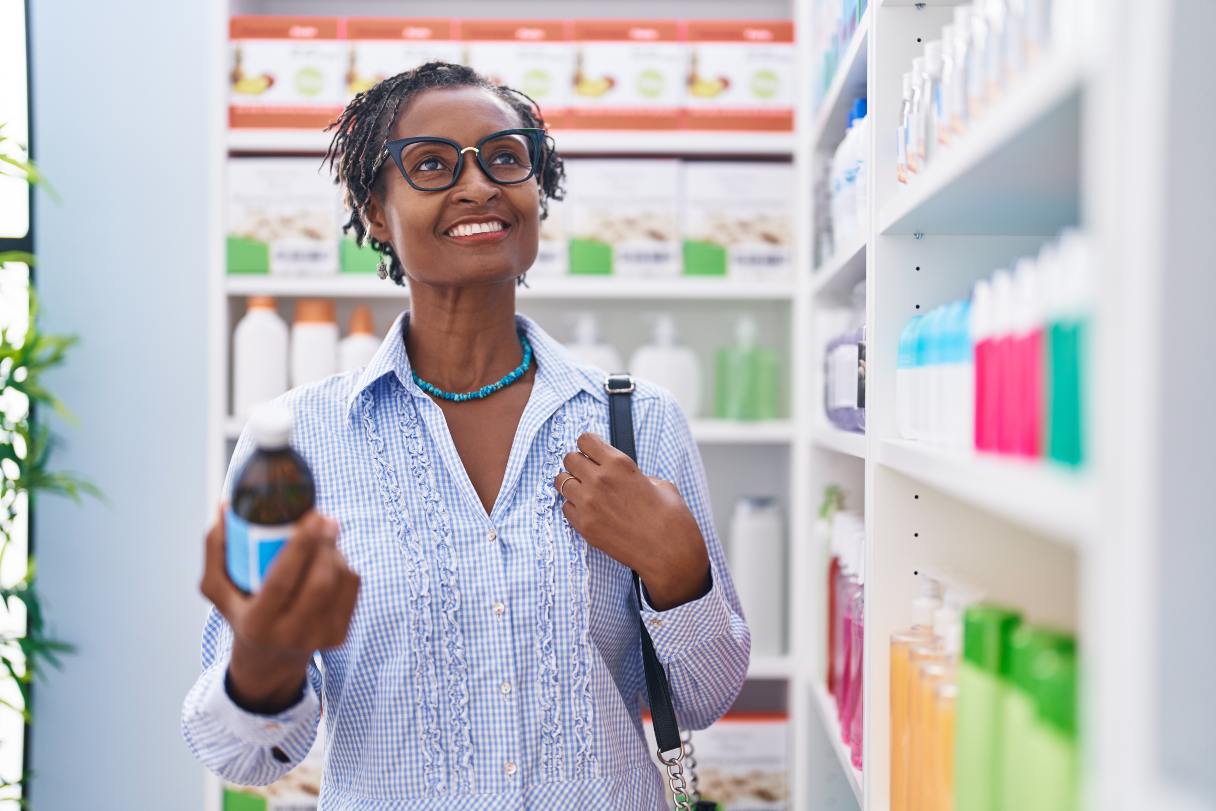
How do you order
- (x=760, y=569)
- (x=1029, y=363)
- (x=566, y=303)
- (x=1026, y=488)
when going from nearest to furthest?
(x=1026, y=488) → (x=1029, y=363) → (x=760, y=569) → (x=566, y=303)

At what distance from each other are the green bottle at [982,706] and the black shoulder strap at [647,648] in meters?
0.46

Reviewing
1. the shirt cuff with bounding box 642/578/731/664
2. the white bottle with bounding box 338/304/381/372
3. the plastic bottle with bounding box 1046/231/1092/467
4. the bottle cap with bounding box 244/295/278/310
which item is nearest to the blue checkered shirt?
the shirt cuff with bounding box 642/578/731/664

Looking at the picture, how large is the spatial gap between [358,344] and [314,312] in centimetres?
13

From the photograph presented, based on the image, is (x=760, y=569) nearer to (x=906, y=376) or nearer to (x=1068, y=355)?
(x=906, y=376)

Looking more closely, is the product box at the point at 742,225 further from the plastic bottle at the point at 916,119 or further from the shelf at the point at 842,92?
the plastic bottle at the point at 916,119

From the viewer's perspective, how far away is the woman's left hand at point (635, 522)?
A: 4.17 ft

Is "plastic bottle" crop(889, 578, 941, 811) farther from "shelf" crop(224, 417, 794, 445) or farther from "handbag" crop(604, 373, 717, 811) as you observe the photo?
"shelf" crop(224, 417, 794, 445)

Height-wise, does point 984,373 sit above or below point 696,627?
above

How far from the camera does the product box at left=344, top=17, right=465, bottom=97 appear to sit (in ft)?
7.75

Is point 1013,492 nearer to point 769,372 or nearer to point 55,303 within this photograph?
point 769,372

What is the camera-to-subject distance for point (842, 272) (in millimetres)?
1858

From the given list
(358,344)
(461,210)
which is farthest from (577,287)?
(461,210)

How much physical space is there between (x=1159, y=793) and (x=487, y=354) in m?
1.02

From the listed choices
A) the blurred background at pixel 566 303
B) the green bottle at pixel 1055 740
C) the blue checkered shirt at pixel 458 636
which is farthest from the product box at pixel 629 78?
the green bottle at pixel 1055 740
